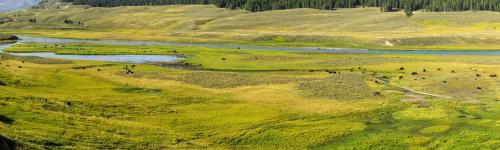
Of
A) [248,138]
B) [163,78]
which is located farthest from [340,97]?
[163,78]

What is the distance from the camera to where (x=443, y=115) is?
53812 mm

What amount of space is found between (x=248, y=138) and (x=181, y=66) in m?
57.3

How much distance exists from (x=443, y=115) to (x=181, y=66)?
187 ft

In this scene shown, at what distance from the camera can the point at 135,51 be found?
13388 centimetres

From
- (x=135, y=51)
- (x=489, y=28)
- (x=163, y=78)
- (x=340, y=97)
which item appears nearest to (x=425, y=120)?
(x=340, y=97)

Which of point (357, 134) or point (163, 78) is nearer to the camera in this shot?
point (357, 134)

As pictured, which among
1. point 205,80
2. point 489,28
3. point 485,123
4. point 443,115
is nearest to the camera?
point 485,123

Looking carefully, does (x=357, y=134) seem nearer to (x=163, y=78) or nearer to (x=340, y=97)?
(x=340, y=97)

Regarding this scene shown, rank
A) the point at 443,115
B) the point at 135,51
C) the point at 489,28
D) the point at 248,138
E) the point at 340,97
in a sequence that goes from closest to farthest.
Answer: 1. the point at 248,138
2. the point at 443,115
3. the point at 340,97
4. the point at 135,51
5. the point at 489,28

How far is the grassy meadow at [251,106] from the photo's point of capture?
144 feet

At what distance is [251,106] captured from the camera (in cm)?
5972

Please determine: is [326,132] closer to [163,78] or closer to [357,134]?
[357,134]

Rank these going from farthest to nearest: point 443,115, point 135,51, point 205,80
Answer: point 135,51 → point 205,80 → point 443,115

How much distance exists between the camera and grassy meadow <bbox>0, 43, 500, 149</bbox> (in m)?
43.8
